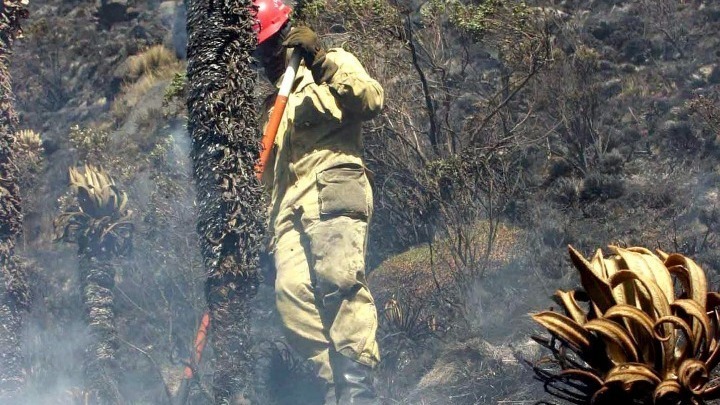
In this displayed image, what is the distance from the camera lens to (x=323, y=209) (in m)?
5.48

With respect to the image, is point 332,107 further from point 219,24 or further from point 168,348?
point 168,348

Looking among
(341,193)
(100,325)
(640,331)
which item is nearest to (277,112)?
(341,193)

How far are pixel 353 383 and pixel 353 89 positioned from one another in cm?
147

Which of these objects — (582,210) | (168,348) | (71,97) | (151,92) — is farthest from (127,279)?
(71,97)

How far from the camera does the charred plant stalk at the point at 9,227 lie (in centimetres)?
666

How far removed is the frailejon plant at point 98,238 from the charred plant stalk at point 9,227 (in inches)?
38.9

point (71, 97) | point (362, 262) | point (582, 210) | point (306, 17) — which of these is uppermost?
point (306, 17)

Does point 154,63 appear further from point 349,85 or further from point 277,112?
point 349,85

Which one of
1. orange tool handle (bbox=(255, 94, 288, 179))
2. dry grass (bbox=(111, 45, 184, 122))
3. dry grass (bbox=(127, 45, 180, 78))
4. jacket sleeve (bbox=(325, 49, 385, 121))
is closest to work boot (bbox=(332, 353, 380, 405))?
orange tool handle (bbox=(255, 94, 288, 179))

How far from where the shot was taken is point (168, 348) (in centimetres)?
784

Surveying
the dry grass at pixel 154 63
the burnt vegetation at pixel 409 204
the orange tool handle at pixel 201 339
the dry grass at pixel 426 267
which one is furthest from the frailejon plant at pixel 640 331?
the dry grass at pixel 154 63

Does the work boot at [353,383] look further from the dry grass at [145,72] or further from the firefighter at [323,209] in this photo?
the dry grass at [145,72]

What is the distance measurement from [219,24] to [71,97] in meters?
12.7

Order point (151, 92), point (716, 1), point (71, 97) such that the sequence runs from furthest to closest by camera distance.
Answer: point (71, 97), point (151, 92), point (716, 1)
